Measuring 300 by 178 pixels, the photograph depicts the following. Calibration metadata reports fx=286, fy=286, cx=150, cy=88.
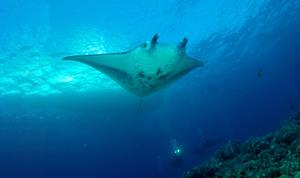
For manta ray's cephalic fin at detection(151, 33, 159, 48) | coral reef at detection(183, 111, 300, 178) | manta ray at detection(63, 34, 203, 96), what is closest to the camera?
coral reef at detection(183, 111, 300, 178)

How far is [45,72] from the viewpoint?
68.6 feet

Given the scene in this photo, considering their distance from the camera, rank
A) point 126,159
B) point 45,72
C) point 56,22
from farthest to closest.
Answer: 1. point 126,159
2. point 45,72
3. point 56,22

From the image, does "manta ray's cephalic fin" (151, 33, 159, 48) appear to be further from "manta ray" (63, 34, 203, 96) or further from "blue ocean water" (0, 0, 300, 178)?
"blue ocean water" (0, 0, 300, 178)

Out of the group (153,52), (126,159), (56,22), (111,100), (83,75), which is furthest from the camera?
(126,159)

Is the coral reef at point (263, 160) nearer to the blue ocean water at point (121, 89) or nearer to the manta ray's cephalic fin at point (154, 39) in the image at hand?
the manta ray's cephalic fin at point (154, 39)

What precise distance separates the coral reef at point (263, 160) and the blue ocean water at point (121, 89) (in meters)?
4.73

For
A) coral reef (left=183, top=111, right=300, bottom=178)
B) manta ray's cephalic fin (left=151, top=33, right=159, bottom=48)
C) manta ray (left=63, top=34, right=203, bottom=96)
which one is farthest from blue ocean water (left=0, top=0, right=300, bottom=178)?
manta ray's cephalic fin (left=151, top=33, right=159, bottom=48)

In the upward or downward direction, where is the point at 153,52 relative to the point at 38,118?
downward

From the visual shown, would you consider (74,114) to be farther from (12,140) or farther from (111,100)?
(12,140)

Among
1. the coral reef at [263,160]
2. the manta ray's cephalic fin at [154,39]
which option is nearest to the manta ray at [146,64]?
the manta ray's cephalic fin at [154,39]

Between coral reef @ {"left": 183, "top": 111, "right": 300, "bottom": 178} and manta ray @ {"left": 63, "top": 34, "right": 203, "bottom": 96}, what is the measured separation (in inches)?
113

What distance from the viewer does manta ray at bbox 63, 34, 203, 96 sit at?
7.13 m

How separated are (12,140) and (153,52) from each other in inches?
1661

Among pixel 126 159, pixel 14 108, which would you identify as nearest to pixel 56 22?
pixel 14 108
